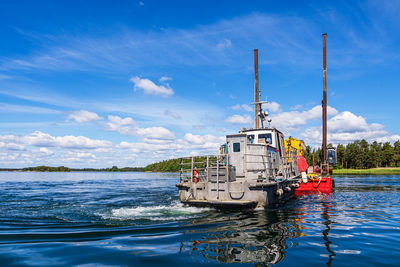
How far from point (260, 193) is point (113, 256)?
25.8ft

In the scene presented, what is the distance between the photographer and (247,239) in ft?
26.5

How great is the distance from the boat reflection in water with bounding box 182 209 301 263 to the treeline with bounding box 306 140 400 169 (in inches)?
3441

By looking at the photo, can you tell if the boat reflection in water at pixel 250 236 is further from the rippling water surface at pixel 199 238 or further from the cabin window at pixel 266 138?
the cabin window at pixel 266 138

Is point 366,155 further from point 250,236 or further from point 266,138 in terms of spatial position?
point 250,236

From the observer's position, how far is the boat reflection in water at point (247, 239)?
6531mm

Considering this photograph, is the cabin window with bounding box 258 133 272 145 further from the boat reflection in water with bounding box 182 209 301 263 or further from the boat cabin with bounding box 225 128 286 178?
the boat reflection in water with bounding box 182 209 301 263

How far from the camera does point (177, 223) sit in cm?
1035

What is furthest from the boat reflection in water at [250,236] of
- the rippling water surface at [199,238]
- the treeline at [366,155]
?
the treeline at [366,155]

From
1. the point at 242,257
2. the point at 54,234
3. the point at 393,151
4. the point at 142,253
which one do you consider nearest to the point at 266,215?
the point at 242,257

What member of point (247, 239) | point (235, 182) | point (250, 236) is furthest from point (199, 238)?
A: point (235, 182)

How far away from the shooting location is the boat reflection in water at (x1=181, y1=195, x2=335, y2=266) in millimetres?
6562

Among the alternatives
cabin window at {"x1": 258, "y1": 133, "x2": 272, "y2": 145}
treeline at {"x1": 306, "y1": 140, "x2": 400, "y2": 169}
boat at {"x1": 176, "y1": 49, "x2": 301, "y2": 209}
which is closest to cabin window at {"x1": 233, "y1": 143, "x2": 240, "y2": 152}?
boat at {"x1": 176, "y1": 49, "x2": 301, "y2": 209}

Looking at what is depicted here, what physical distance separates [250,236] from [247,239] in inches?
15.4

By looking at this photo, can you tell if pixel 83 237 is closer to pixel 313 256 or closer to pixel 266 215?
pixel 313 256
